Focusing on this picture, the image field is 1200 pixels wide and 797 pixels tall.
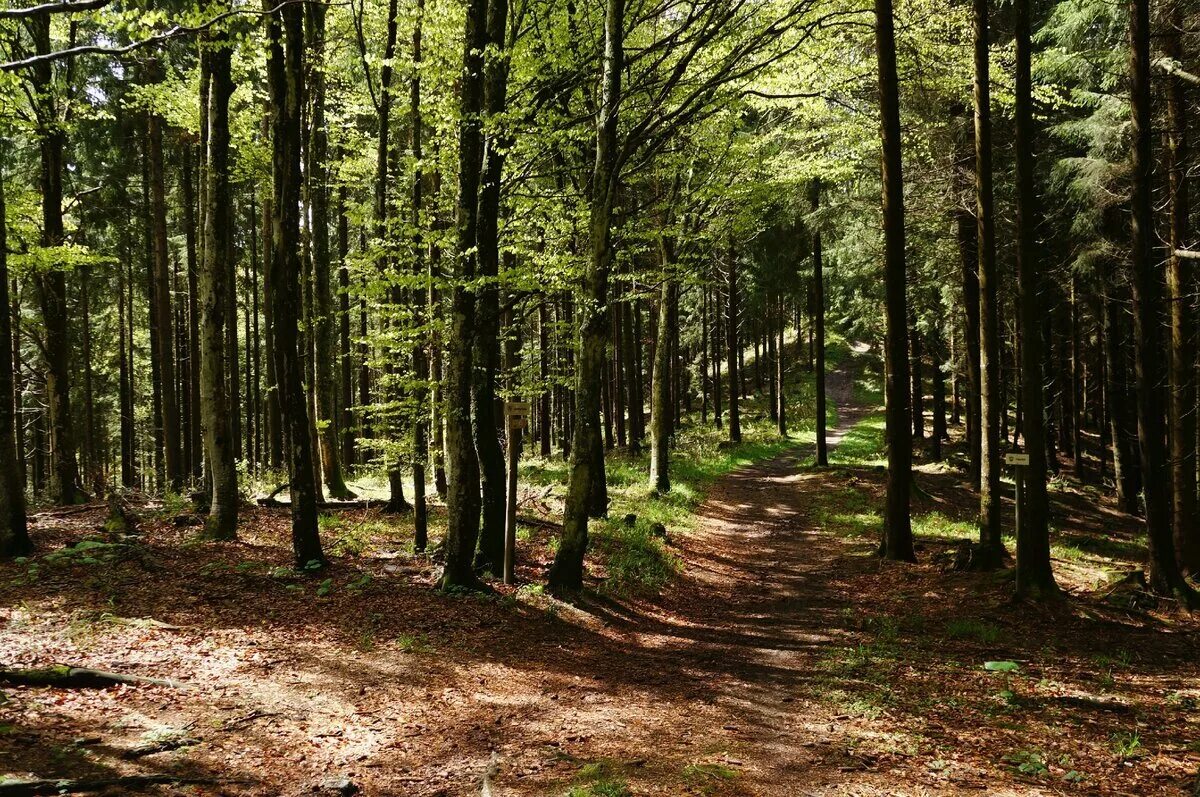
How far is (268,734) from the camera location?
5.10 metres

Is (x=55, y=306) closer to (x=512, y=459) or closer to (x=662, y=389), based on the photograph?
(x=512, y=459)

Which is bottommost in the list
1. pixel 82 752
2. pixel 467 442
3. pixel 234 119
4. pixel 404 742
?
pixel 404 742

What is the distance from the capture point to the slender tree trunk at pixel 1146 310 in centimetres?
921

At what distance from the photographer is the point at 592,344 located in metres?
9.45

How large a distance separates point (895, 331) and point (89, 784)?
38.8ft

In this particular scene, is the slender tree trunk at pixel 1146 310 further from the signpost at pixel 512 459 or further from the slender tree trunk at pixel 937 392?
the slender tree trunk at pixel 937 392

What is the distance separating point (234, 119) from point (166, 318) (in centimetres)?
673

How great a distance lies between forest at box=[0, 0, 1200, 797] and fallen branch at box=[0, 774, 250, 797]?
0.03m

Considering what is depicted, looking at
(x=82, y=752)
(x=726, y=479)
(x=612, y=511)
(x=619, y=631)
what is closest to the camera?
(x=82, y=752)

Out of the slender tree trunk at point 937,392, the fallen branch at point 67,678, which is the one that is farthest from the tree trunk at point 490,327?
the slender tree trunk at point 937,392

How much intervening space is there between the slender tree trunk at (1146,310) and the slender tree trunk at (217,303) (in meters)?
13.0

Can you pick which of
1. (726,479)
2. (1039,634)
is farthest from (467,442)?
(726,479)

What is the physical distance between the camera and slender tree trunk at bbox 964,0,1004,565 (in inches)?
404

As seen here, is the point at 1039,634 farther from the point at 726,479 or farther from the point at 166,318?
the point at 166,318
